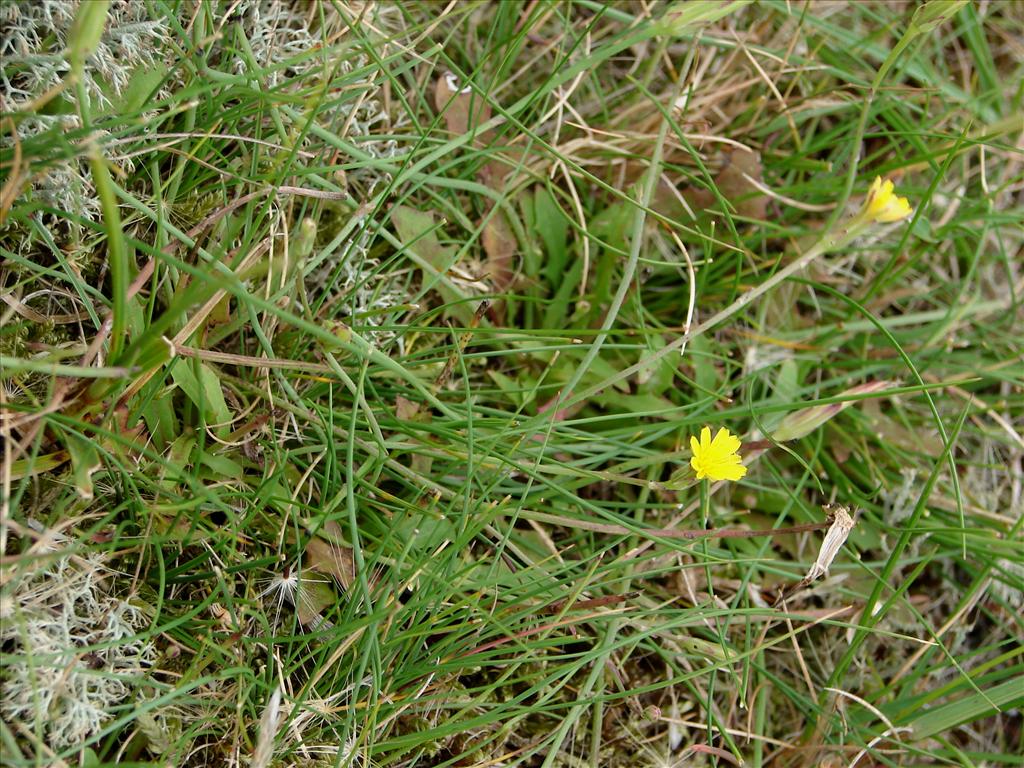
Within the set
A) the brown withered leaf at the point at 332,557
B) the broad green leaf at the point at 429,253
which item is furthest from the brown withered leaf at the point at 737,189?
the brown withered leaf at the point at 332,557

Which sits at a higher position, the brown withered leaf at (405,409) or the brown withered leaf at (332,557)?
the brown withered leaf at (405,409)

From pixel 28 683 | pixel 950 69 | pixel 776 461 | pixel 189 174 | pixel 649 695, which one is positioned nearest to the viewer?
pixel 28 683

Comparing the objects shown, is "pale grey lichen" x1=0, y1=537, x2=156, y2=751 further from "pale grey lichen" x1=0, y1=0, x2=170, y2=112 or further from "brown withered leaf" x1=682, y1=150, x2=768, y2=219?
"brown withered leaf" x1=682, y1=150, x2=768, y2=219

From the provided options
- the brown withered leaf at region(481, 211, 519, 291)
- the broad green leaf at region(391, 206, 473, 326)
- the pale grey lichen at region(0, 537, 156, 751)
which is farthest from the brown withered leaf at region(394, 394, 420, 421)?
the pale grey lichen at region(0, 537, 156, 751)

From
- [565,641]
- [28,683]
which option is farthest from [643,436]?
[28,683]

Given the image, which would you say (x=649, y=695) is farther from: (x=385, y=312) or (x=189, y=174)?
(x=189, y=174)

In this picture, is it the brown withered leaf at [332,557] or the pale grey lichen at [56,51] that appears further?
the brown withered leaf at [332,557]

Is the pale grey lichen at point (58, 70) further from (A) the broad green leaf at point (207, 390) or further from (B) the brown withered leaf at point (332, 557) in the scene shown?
(B) the brown withered leaf at point (332, 557)
